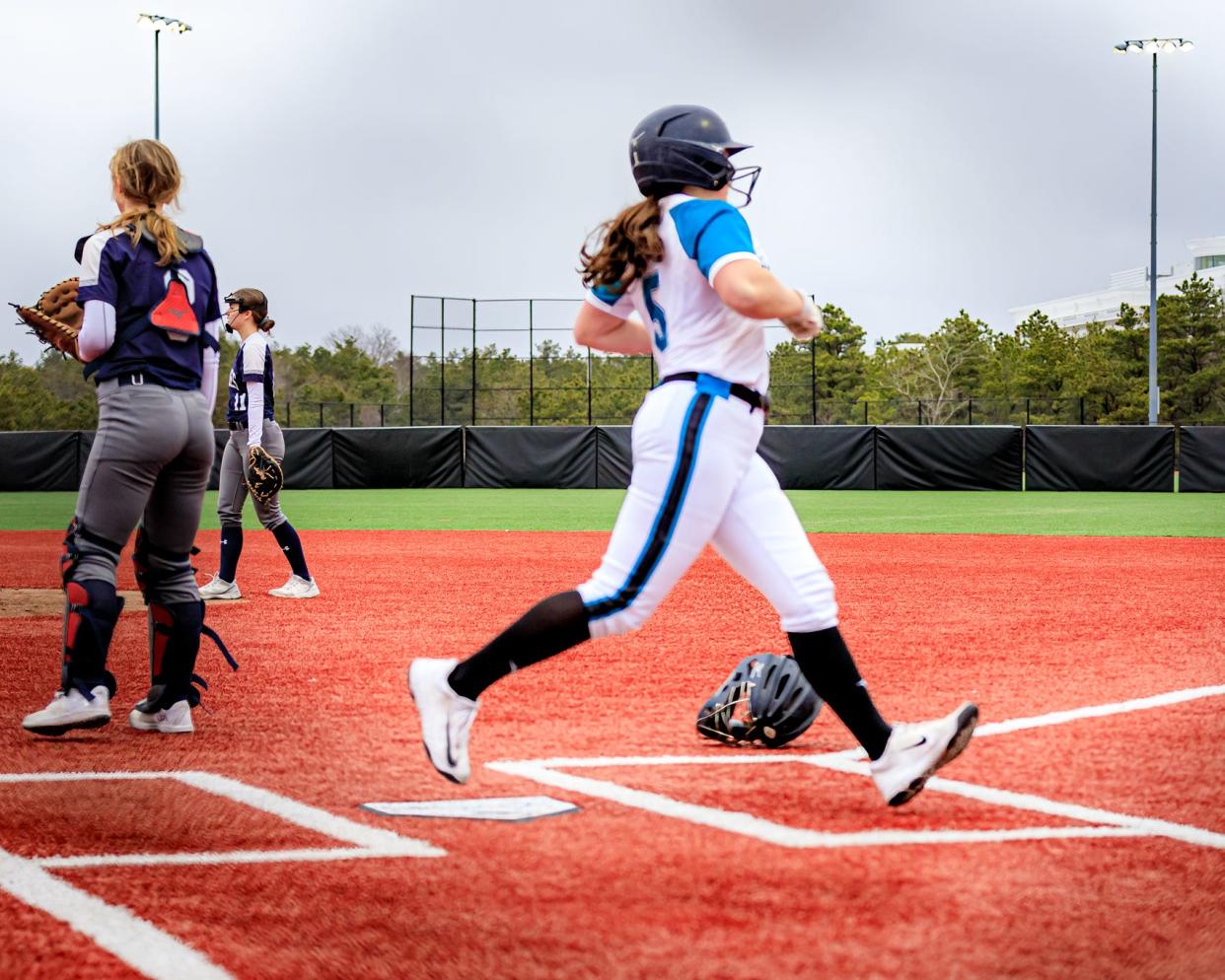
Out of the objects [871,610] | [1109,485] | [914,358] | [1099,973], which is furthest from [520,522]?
[914,358]

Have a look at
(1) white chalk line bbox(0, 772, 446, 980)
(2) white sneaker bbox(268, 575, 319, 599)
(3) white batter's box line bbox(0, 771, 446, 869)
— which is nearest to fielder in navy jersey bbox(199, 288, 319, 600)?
(2) white sneaker bbox(268, 575, 319, 599)

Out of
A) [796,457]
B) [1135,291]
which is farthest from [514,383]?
[1135,291]

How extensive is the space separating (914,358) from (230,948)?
77678 millimetres

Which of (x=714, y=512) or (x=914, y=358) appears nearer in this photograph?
(x=714, y=512)

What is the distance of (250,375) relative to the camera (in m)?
9.03

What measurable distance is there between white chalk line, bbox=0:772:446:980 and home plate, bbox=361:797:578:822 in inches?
7.3

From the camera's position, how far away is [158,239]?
16.6ft

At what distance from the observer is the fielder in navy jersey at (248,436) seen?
352 inches

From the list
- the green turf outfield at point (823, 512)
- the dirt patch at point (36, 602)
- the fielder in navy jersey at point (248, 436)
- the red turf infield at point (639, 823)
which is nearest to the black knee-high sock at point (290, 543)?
the fielder in navy jersey at point (248, 436)

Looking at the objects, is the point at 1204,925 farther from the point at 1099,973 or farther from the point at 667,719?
the point at 667,719

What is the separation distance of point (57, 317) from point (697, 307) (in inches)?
114

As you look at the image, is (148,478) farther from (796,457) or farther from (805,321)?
(796,457)

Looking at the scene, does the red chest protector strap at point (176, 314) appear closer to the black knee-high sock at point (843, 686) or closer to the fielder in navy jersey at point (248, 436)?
the black knee-high sock at point (843, 686)

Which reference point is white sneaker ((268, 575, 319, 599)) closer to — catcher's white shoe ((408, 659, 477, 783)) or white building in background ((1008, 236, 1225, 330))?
catcher's white shoe ((408, 659, 477, 783))
